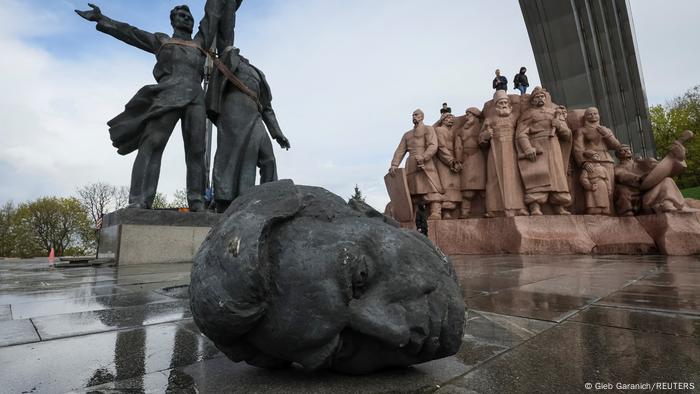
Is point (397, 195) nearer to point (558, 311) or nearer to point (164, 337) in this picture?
point (558, 311)

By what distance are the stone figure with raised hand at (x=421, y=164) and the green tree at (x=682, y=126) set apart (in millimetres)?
31861

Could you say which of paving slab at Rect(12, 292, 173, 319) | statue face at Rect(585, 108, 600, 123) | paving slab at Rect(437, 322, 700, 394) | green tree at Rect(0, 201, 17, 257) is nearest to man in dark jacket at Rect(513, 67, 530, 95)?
statue face at Rect(585, 108, 600, 123)

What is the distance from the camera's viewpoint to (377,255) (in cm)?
110

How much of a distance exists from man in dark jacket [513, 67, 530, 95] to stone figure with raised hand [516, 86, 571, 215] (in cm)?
678

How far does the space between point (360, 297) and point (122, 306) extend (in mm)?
2160

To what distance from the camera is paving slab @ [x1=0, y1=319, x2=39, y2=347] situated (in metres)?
1.65

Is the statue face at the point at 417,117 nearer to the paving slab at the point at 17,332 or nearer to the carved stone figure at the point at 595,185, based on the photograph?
the carved stone figure at the point at 595,185

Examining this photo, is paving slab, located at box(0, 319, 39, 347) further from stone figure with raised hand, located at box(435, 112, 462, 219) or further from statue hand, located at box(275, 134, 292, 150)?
stone figure with raised hand, located at box(435, 112, 462, 219)

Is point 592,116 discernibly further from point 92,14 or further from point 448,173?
point 92,14

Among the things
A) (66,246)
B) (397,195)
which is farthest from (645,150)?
(66,246)

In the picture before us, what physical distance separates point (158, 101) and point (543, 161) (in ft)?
29.3

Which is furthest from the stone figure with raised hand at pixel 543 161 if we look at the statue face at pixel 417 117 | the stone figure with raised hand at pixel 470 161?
the statue face at pixel 417 117

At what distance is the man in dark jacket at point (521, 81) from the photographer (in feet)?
52.2

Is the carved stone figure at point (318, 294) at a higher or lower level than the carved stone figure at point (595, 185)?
lower
